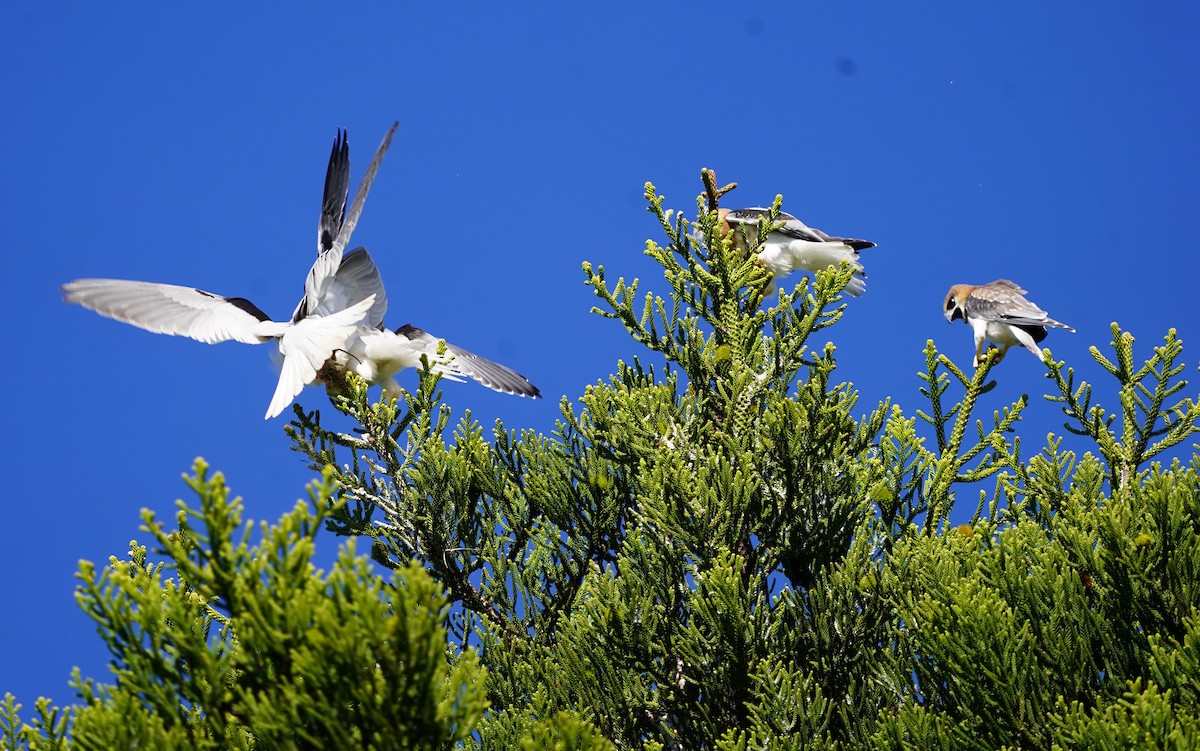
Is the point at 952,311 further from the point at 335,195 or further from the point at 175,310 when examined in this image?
the point at 175,310

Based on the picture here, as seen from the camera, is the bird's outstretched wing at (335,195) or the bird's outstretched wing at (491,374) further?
the bird's outstretched wing at (491,374)

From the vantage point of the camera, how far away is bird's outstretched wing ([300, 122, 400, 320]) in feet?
17.4

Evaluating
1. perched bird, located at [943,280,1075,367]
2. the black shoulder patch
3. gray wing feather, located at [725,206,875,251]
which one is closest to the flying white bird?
the black shoulder patch

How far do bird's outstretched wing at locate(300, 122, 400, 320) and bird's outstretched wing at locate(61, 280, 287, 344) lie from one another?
0.74ft

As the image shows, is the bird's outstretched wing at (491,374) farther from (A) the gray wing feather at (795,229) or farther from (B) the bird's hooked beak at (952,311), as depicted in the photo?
(B) the bird's hooked beak at (952,311)

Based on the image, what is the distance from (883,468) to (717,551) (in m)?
1.04

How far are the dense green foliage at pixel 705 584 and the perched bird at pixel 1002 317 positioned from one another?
96.3 inches

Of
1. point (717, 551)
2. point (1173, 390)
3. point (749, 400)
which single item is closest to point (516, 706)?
point (717, 551)

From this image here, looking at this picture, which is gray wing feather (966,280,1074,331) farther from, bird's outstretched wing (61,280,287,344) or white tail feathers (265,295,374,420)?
bird's outstretched wing (61,280,287,344)

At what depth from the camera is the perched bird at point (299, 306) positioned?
5254mm

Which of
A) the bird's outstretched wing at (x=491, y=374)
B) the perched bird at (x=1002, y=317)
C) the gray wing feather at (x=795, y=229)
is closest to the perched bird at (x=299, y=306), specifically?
the bird's outstretched wing at (x=491, y=374)

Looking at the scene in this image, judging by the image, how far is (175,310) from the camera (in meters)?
5.55

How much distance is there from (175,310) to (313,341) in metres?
0.84

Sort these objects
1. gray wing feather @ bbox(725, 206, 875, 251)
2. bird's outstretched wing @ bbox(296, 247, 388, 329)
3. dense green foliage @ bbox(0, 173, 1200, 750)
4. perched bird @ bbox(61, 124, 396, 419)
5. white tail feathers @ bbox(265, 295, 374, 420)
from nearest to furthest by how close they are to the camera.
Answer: dense green foliage @ bbox(0, 173, 1200, 750) < white tail feathers @ bbox(265, 295, 374, 420) < perched bird @ bbox(61, 124, 396, 419) < bird's outstretched wing @ bbox(296, 247, 388, 329) < gray wing feather @ bbox(725, 206, 875, 251)
